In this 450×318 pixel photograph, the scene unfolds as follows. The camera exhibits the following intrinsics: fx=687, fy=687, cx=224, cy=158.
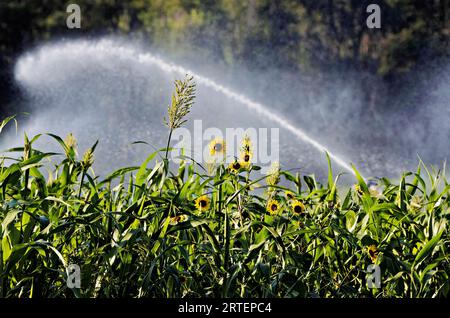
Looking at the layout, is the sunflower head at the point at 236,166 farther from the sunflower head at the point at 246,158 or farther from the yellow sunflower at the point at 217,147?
the yellow sunflower at the point at 217,147

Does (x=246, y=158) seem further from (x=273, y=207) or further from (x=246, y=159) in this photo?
(x=273, y=207)

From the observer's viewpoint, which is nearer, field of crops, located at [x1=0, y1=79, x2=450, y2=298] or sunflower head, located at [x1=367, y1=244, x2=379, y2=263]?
field of crops, located at [x1=0, y1=79, x2=450, y2=298]

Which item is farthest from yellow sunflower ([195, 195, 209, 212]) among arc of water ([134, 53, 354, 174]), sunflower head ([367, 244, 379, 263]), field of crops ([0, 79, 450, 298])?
arc of water ([134, 53, 354, 174])

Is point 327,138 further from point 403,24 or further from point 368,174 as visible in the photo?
point 403,24

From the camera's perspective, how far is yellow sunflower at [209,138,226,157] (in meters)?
2.20

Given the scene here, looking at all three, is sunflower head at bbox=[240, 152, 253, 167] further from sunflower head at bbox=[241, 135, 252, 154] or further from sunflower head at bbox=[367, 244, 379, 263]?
sunflower head at bbox=[367, 244, 379, 263]

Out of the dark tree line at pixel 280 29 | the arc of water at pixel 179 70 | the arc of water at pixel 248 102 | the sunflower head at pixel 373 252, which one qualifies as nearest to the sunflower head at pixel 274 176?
the sunflower head at pixel 373 252

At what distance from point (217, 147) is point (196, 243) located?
453 mm

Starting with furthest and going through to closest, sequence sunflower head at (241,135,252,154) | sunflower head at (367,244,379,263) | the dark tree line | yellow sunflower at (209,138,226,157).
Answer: the dark tree line → yellow sunflower at (209,138,226,157) → sunflower head at (241,135,252,154) → sunflower head at (367,244,379,263)

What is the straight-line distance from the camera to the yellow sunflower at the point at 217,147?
2.20 m

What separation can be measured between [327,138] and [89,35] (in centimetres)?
409

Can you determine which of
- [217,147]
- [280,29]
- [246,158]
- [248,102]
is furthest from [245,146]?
[280,29]

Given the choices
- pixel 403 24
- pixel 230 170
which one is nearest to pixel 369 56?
pixel 403 24
